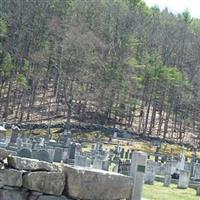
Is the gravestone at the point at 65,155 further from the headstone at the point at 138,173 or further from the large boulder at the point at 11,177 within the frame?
the large boulder at the point at 11,177

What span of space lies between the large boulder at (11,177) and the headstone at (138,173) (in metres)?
2.05

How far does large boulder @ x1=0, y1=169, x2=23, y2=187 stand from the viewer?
8406 mm

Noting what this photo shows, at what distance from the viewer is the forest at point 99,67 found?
5197 centimetres

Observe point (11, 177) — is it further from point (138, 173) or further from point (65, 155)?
point (65, 155)

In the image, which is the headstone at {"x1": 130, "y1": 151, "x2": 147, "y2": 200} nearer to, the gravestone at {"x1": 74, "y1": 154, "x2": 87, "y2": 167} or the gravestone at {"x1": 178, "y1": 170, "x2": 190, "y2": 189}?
the gravestone at {"x1": 178, "y1": 170, "x2": 190, "y2": 189}

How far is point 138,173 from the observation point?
9594 millimetres

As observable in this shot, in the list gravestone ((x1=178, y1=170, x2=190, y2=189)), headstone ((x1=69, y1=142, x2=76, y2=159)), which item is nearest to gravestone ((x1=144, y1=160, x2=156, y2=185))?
gravestone ((x1=178, y1=170, x2=190, y2=189))

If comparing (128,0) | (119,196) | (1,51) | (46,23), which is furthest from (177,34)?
(119,196)

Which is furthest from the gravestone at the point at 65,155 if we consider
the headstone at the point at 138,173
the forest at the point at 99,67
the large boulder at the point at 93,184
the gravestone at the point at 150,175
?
the forest at the point at 99,67

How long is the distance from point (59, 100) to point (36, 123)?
8.10 meters

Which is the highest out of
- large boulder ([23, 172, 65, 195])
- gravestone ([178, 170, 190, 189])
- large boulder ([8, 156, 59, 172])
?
gravestone ([178, 170, 190, 189])

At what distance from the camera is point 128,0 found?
6241 centimetres

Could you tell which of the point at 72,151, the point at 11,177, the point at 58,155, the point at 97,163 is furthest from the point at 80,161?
the point at 11,177

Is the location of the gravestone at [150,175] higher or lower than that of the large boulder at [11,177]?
higher
